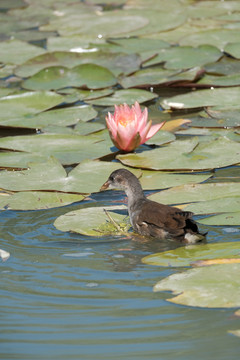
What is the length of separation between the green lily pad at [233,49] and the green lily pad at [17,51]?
7.03 feet

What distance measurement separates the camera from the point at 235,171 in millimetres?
4957

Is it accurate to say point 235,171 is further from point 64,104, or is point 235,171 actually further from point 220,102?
point 64,104

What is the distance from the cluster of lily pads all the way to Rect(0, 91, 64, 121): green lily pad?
1cm

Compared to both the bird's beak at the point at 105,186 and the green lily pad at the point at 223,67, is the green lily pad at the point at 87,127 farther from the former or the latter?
the green lily pad at the point at 223,67

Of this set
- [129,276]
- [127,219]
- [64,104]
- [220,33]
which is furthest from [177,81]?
[129,276]

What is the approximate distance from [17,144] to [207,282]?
2.67 meters

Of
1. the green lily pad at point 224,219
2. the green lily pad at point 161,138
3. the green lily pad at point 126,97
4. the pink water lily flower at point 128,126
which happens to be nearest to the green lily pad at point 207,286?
the green lily pad at point 224,219

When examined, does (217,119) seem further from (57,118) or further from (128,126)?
(57,118)

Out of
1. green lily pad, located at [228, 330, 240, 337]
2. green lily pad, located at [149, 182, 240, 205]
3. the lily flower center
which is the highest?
the lily flower center

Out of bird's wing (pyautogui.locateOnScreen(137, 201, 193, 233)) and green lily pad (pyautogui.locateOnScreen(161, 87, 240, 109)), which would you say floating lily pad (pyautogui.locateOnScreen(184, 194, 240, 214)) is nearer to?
bird's wing (pyautogui.locateOnScreen(137, 201, 193, 233))

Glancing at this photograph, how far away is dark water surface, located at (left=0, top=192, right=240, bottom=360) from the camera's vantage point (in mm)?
2807

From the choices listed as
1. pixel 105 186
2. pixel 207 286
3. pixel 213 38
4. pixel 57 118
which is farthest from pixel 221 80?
pixel 207 286

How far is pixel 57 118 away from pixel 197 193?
6.56ft

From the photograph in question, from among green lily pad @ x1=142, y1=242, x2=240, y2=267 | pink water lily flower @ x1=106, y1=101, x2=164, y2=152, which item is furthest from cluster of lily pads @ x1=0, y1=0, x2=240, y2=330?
green lily pad @ x1=142, y1=242, x2=240, y2=267
